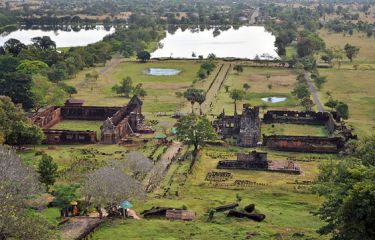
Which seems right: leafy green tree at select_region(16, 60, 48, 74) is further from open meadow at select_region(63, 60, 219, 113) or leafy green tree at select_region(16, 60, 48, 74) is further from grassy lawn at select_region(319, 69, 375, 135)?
grassy lawn at select_region(319, 69, 375, 135)

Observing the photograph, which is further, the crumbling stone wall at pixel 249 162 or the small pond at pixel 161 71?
the small pond at pixel 161 71

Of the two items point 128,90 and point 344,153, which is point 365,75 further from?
point 344,153

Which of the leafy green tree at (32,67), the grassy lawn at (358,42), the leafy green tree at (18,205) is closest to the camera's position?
the leafy green tree at (18,205)

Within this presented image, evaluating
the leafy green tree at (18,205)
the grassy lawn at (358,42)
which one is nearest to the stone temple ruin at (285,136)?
the leafy green tree at (18,205)

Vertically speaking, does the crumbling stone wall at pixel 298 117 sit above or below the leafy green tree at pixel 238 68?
above

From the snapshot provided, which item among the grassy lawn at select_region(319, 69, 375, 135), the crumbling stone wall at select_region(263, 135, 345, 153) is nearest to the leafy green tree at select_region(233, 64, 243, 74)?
the grassy lawn at select_region(319, 69, 375, 135)

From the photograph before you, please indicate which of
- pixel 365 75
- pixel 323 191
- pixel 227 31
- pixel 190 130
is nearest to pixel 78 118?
pixel 190 130

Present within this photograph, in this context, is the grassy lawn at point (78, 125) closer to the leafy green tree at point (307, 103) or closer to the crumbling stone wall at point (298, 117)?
the crumbling stone wall at point (298, 117)
